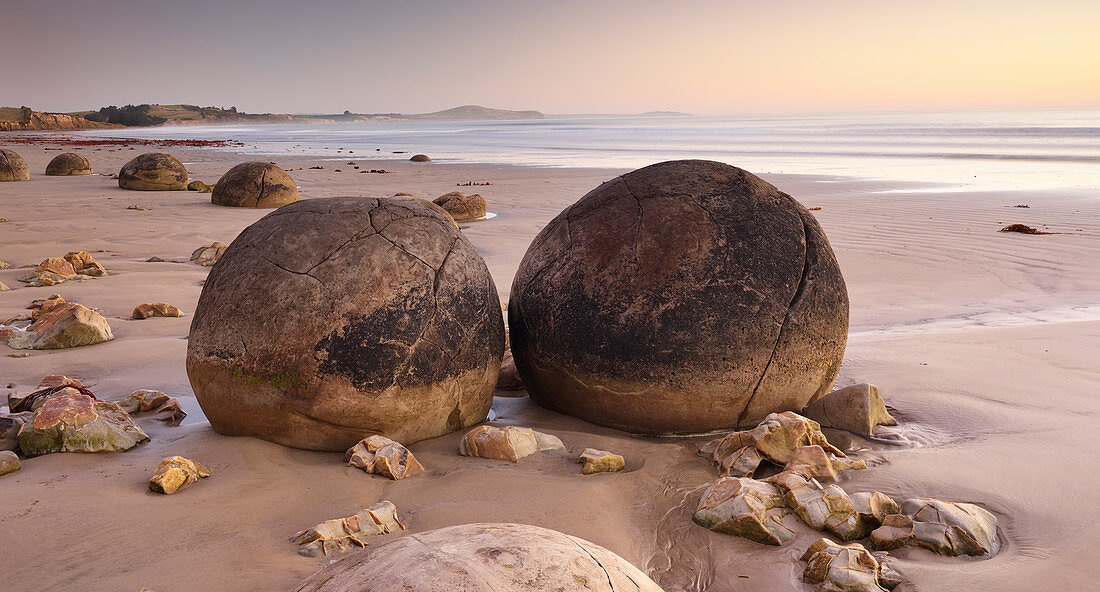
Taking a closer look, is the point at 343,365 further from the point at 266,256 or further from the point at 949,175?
the point at 949,175

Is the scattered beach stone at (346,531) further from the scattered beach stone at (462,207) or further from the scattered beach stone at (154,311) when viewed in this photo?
the scattered beach stone at (462,207)

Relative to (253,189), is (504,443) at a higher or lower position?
lower

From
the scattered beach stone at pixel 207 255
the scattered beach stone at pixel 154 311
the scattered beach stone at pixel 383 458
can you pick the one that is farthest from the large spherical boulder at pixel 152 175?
the scattered beach stone at pixel 383 458

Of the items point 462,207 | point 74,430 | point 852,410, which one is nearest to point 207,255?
point 462,207

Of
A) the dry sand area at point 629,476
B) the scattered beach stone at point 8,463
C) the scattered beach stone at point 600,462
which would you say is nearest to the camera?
the dry sand area at point 629,476

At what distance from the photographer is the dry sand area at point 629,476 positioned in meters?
2.73

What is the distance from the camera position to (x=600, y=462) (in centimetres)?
354

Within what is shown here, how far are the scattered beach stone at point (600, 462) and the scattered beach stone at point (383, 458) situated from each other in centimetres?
74

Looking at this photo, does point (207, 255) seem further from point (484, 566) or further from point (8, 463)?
point (484, 566)

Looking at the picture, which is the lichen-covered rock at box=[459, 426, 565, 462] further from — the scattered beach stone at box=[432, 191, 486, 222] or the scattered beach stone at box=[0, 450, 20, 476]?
the scattered beach stone at box=[432, 191, 486, 222]

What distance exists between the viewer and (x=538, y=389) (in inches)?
172

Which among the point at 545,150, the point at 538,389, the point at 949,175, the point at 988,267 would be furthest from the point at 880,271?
the point at 545,150

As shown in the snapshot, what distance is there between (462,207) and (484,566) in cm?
1153

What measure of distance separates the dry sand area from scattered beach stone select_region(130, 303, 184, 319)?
0.16m
